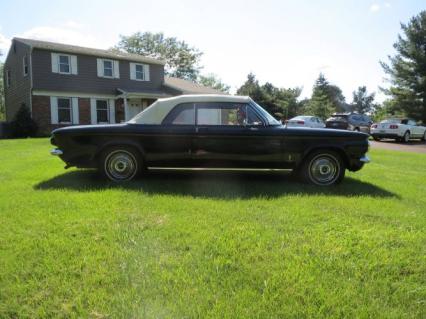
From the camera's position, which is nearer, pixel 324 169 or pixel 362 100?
pixel 324 169

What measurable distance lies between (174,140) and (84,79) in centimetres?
1914

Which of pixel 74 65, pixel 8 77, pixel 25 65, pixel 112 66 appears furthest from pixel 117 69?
pixel 8 77

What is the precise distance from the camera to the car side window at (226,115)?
21.2 ft

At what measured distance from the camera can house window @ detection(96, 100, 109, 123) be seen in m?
24.0

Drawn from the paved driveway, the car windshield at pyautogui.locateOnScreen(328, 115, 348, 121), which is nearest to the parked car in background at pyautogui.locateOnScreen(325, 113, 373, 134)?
the car windshield at pyautogui.locateOnScreen(328, 115, 348, 121)

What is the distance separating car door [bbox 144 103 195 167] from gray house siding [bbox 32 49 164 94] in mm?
17887

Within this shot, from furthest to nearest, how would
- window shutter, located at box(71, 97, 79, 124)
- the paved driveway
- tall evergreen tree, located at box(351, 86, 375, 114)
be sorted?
tall evergreen tree, located at box(351, 86, 375, 114), window shutter, located at box(71, 97, 79, 124), the paved driveway

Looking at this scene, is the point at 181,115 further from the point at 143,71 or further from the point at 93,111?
the point at 143,71

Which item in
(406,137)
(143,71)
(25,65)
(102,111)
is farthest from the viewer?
(143,71)

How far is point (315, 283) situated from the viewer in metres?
2.93

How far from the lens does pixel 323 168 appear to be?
21.4 ft

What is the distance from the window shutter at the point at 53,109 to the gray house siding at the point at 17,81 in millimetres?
1262

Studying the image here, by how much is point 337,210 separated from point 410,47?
111ft

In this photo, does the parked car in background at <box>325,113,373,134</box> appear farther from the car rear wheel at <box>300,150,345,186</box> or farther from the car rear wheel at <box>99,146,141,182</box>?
the car rear wheel at <box>99,146,141,182</box>
